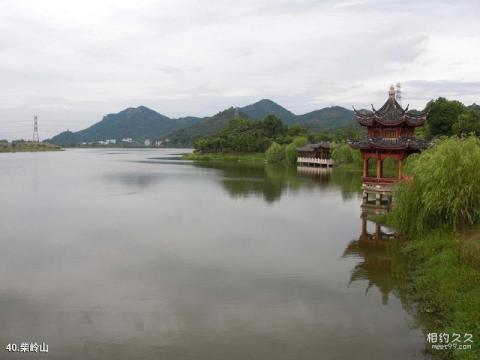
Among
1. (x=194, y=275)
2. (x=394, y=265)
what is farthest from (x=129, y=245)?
(x=394, y=265)

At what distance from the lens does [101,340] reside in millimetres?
11164

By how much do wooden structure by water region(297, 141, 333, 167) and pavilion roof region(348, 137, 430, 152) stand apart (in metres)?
42.4

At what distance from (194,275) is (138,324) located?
443 cm

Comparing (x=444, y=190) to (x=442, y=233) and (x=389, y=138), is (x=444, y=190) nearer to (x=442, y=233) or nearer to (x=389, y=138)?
(x=442, y=233)

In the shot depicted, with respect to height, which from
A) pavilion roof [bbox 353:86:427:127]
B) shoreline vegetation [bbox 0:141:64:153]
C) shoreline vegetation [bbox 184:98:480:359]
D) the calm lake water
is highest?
pavilion roof [bbox 353:86:427:127]

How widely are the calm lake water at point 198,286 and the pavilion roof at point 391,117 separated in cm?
633

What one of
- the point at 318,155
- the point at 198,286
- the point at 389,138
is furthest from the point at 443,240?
the point at 318,155

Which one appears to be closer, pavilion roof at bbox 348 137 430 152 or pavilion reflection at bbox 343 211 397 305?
pavilion reflection at bbox 343 211 397 305

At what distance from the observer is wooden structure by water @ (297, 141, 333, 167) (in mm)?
74088

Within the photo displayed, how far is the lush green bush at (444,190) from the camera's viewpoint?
17938mm

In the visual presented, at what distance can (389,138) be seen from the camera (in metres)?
30.6

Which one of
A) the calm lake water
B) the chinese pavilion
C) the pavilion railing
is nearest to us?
the calm lake water

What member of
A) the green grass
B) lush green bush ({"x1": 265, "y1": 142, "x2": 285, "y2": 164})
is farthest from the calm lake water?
the green grass

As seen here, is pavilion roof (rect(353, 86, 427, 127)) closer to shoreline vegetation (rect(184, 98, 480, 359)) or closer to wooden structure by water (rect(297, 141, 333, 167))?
shoreline vegetation (rect(184, 98, 480, 359))
